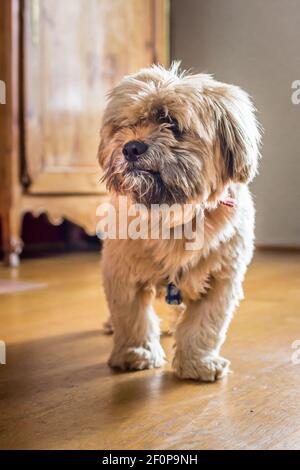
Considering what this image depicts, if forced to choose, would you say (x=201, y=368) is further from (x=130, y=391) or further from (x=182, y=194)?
(x=182, y=194)

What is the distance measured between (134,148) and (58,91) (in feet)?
7.28

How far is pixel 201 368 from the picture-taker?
1436 mm

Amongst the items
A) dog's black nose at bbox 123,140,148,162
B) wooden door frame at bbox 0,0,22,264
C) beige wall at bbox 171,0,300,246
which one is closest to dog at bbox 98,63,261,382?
dog's black nose at bbox 123,140,148,162

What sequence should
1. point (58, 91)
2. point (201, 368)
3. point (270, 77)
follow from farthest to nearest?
point (58, 91)
point (270, 77)
point (201, 368)

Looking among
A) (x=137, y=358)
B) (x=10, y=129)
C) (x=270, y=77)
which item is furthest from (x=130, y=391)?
(x=10, y=129)

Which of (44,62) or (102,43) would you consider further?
(102,43)

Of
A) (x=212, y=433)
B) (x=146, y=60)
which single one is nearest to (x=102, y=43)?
(x=146, y=60)

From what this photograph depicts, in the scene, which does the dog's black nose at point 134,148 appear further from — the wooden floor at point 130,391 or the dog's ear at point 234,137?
the wooden floor at point 130,391

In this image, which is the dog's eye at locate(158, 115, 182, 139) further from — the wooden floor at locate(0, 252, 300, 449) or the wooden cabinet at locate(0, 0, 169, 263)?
the wooden cabinet at locate(0, 0, 169, 263)

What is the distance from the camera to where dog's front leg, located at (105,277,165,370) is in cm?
150

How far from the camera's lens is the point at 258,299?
2375mm

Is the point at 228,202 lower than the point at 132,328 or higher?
higher

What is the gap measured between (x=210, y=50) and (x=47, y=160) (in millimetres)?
1285

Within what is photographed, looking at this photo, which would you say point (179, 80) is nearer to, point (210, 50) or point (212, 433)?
point (212, 433)
